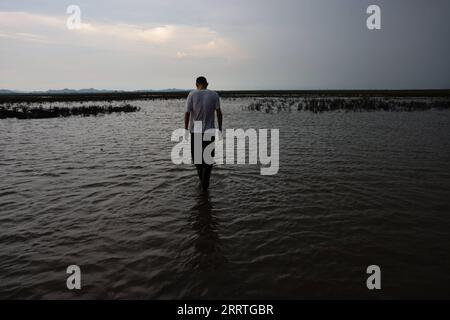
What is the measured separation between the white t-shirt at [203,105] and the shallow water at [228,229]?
6.27 feet

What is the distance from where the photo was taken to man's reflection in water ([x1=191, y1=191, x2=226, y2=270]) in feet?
13.5

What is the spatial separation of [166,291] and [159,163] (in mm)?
7357

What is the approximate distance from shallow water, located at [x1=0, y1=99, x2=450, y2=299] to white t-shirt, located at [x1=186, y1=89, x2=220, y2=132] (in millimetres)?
1912

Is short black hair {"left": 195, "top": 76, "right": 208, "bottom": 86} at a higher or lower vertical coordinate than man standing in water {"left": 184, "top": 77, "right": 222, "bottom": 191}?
higher

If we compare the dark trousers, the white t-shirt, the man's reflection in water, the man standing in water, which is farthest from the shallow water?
→ the white t-shirt

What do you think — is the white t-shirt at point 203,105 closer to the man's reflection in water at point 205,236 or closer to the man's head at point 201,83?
the man's head at point 201,83

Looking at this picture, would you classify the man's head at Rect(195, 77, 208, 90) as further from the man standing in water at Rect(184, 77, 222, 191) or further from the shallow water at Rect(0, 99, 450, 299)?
the shallow water at Rect(0, 99, 450, 299)

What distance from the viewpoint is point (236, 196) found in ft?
22.4

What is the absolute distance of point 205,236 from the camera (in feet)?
16.1

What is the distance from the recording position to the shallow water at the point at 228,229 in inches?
143

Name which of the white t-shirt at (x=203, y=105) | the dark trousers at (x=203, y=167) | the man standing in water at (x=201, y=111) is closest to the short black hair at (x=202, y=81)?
the man standing in water at (x=201, y=111)

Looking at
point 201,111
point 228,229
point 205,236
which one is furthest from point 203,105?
point 205,236

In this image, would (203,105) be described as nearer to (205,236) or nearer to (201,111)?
(201,111)
